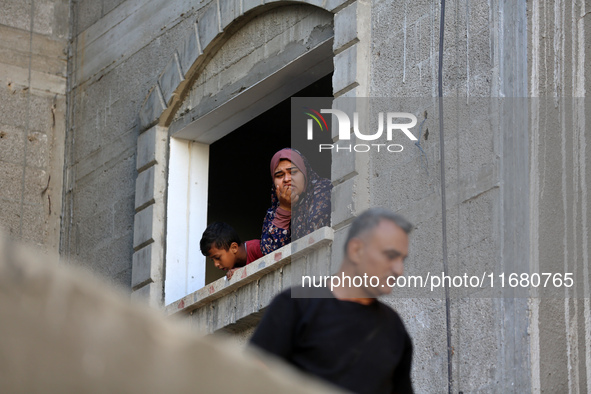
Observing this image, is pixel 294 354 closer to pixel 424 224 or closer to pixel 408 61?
pixel 424 224

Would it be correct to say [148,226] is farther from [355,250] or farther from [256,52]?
[355,250]

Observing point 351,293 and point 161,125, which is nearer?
point 351,293

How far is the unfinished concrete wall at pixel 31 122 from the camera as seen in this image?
10789 millimetres

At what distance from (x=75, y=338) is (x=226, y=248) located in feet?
22.2

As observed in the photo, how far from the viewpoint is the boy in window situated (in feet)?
28.0

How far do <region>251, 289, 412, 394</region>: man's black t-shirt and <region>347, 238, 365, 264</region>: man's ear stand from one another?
0.50 feet

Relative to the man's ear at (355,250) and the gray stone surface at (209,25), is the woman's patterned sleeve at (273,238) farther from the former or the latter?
the man's ear at (355,250)

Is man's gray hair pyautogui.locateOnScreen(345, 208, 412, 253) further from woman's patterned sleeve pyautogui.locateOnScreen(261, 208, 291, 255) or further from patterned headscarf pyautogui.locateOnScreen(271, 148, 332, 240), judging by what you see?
woman's patterned sleeve pyautogui.locateOnScreen(261, 208, 291, 255)

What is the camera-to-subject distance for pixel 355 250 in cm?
385

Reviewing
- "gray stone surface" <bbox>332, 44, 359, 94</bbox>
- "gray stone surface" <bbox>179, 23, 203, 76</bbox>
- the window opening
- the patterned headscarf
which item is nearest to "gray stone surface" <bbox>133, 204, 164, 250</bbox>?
"gray stone surface" <bbox>179, 23, 203, 76</bbox>

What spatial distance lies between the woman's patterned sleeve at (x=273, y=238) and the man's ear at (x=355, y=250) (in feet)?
14.3

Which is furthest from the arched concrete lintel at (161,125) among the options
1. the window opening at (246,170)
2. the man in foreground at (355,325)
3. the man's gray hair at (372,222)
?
the man in foreground at (355,325)

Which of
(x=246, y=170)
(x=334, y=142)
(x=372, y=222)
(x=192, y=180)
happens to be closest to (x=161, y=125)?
(x=192, y=180)

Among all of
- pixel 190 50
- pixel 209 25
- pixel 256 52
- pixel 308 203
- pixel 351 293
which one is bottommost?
pixel 351 293
